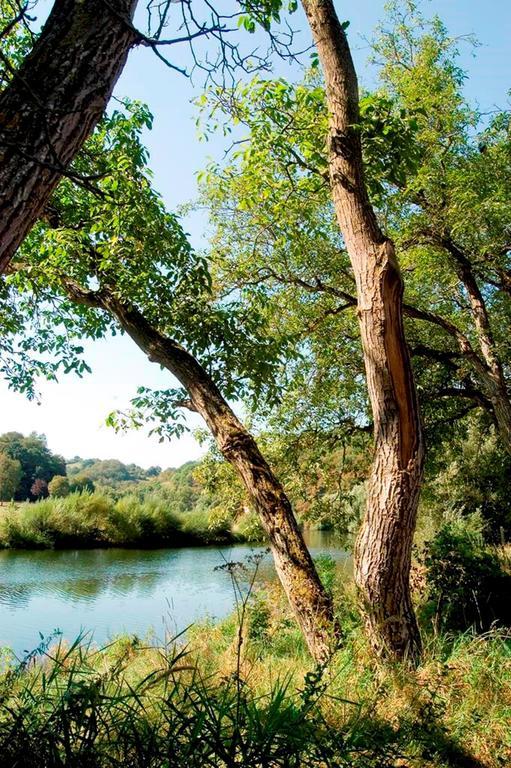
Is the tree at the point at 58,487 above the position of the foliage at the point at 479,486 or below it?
below

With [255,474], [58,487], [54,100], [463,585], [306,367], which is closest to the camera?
[54,100]

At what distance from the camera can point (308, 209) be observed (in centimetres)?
659

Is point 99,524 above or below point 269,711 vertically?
below

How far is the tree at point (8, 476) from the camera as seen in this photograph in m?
41.0

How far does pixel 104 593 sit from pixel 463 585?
329 inches

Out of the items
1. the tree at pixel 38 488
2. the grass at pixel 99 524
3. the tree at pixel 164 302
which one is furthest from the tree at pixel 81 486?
the tree at pixel 164 302

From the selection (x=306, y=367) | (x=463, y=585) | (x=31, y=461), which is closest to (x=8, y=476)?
(x=31, y=461)

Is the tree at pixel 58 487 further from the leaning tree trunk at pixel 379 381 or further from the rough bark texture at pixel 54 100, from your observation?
the rough bark texture at pixel 54 100

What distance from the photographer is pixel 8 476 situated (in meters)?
42.1

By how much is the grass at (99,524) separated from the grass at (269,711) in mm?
13719

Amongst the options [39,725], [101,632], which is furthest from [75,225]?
[101,632]

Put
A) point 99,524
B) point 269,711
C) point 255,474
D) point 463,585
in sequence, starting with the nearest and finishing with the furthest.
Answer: point 269,711 → point 255,474 → point 463,585 → point 99,524

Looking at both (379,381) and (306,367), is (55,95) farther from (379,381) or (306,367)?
(306,367)

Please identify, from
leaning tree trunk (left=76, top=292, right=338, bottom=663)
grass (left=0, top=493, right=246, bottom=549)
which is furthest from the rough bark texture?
grass (left=0, top=493, right=246, bottom=549)
